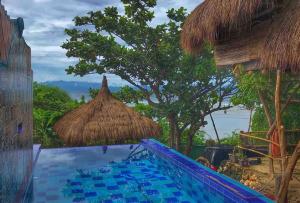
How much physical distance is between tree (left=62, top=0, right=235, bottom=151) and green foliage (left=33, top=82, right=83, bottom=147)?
1378mm

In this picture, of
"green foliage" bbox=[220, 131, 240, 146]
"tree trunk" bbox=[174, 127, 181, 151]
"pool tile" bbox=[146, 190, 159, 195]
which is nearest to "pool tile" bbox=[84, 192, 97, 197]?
"pool tile" bbox=[146, 190, 159, 195]

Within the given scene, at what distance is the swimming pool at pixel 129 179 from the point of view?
6.10 meters

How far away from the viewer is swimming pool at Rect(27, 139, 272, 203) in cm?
610

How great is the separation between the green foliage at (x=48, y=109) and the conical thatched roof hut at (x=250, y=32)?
22.0 ft

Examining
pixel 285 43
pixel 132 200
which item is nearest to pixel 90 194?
pixel 132 200

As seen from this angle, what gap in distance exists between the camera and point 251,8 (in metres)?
4.10

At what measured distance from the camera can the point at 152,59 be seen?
423 inches

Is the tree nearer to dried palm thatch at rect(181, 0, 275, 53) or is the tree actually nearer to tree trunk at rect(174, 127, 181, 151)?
tree trunk at rect(174, 127, 181, 151)

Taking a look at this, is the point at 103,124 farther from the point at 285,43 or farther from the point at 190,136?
the point at 285,43

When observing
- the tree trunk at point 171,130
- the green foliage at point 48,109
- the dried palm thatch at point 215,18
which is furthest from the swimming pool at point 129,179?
the dried palm thatch at point 215,18

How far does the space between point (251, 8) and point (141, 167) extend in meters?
5.35

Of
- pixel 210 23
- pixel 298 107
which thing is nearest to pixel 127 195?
pixel 210 23

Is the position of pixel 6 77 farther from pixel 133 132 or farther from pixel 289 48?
pixel 133 132

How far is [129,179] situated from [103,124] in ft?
8.29
